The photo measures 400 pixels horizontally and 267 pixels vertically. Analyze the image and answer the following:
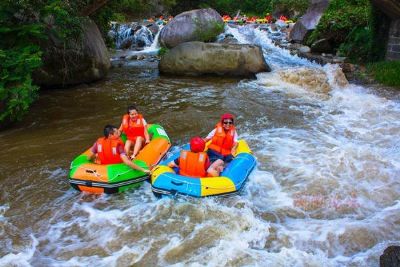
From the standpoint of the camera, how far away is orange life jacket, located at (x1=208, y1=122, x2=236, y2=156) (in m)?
6.05

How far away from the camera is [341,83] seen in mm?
10859

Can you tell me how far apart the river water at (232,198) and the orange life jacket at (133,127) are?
94 centimetres

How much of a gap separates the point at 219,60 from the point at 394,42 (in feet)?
16.3

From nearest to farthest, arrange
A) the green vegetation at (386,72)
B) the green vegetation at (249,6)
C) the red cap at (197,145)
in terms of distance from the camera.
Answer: the red cap at (197,145) → the green vegetation at (386,72) → the green vegetation at (249,6)

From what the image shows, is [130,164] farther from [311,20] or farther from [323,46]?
[311,20]

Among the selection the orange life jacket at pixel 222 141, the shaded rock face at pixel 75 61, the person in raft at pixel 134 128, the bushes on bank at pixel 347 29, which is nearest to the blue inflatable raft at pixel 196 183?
the orange life jacket at pixel 222 141

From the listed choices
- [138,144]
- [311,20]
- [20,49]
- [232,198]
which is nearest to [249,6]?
[311,20]

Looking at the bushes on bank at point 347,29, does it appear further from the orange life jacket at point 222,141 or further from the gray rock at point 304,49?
the orange life jacket at point 222,141

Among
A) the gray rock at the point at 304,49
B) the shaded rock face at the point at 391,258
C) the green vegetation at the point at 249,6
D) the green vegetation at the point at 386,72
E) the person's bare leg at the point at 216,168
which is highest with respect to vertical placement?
the green vegetation at the point at 249,6

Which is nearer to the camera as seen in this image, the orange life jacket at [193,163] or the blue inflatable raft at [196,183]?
the blue inflatable raft at [196,183]

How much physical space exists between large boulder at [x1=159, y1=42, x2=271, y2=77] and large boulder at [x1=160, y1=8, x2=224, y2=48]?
4.93 m

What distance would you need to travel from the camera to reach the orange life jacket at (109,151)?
564 centimetres

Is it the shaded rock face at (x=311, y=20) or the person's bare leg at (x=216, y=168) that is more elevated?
the shaded rock face at (x=311, y=20)

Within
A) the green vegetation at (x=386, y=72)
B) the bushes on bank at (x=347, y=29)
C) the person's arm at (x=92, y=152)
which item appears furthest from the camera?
the bushes on bank at (x=347, y=29)
